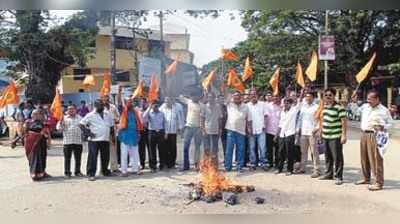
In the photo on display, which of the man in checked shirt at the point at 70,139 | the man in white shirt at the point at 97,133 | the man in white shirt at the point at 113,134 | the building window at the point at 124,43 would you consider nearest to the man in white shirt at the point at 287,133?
the man in white shirt at the point at 113,134

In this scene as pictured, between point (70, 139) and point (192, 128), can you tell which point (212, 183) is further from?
point (70, 139)

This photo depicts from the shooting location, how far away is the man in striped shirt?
8.62 m

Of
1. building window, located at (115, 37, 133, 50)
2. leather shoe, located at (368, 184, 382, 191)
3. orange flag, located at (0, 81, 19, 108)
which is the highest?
building window, located at (115, 37, 133, 50)

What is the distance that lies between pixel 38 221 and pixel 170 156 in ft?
15.2

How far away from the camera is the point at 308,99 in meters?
9.45

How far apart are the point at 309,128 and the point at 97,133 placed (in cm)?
384

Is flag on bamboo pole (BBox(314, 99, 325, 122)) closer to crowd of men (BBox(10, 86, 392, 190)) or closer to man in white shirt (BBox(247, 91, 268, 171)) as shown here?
crowd of men (BBox(10, 86, 392, 190))

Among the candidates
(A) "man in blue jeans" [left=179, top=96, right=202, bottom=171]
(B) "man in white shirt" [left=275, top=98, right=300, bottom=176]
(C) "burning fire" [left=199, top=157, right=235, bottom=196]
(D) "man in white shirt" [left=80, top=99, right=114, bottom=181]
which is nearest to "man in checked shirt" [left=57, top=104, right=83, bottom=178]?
(D) "man in white shirt" [left=80, top=99, right=114, bottom=181]

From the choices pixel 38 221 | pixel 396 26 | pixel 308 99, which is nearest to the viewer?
pixel 38 221

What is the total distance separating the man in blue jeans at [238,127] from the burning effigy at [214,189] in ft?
5.53
